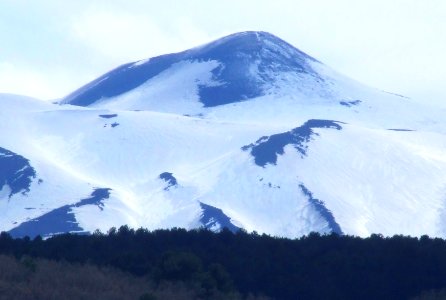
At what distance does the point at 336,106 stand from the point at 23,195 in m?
44.2

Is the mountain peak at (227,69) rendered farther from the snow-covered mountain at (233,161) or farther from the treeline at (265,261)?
the treeline at (265,261)

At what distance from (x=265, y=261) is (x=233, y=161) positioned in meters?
61.1

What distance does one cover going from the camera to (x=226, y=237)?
4453cm

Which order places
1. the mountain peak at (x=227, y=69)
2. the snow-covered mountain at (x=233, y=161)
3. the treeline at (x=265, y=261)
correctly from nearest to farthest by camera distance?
the treeline at (x=265, y=261)
the snow-covered mountain at (x=233, y=161)
the mountain peak at (x=227, y=69)

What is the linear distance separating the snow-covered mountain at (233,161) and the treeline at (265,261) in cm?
3947

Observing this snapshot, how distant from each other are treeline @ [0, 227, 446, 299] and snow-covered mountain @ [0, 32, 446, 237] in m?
39.5

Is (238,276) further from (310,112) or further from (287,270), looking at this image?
(310,112)

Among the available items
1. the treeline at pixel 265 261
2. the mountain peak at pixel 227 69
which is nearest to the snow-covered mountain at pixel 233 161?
the mountain peak at pixel 227 69

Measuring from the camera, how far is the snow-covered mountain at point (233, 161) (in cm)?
8888

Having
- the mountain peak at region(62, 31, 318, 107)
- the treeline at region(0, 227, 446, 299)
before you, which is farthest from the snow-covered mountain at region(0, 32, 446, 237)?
the treeline at region(0, 227, 446, 299)

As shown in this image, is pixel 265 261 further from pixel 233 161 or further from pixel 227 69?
pixel 227 69

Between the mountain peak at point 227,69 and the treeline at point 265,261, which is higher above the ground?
the treeline at point 265,261

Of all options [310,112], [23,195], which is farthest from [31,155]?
[310,112]

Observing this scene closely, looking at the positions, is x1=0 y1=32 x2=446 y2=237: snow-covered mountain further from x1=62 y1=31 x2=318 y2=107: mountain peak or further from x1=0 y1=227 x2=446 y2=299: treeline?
x1=0 y1=227 x2=446 y2=299: treeline
